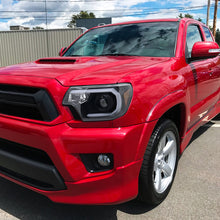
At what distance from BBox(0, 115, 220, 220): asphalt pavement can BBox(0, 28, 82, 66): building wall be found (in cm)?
2009

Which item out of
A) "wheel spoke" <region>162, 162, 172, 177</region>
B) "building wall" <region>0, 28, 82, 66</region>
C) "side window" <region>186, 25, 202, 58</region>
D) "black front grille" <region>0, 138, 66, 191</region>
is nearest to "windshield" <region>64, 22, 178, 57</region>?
"side window" <region>186, 25, 202, 58</region>

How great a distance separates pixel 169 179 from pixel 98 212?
2.45 ft

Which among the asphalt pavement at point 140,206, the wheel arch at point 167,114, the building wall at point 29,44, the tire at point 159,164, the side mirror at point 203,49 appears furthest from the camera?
the building wall at point 29,44

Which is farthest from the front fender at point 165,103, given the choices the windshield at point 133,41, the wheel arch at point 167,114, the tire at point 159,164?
the windshield at point 133,41

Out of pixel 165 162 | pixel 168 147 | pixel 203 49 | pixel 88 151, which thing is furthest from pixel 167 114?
pixel 88 151

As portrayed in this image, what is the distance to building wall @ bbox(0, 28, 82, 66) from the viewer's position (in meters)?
21.8

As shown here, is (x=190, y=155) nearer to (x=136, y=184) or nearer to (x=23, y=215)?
(x=136, y=184)

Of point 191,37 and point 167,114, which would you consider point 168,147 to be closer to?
point 167,114

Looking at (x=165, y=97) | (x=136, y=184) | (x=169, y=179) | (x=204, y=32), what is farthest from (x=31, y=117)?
(x=204, y=32)

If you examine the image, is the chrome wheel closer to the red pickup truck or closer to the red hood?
the red pickup truck

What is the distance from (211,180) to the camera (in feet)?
9.11

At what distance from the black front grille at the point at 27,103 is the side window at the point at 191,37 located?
176cm

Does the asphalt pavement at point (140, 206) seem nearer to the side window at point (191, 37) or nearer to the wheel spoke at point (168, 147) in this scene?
the wheel spoke at point (168, 147)

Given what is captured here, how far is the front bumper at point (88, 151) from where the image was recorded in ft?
5.54
